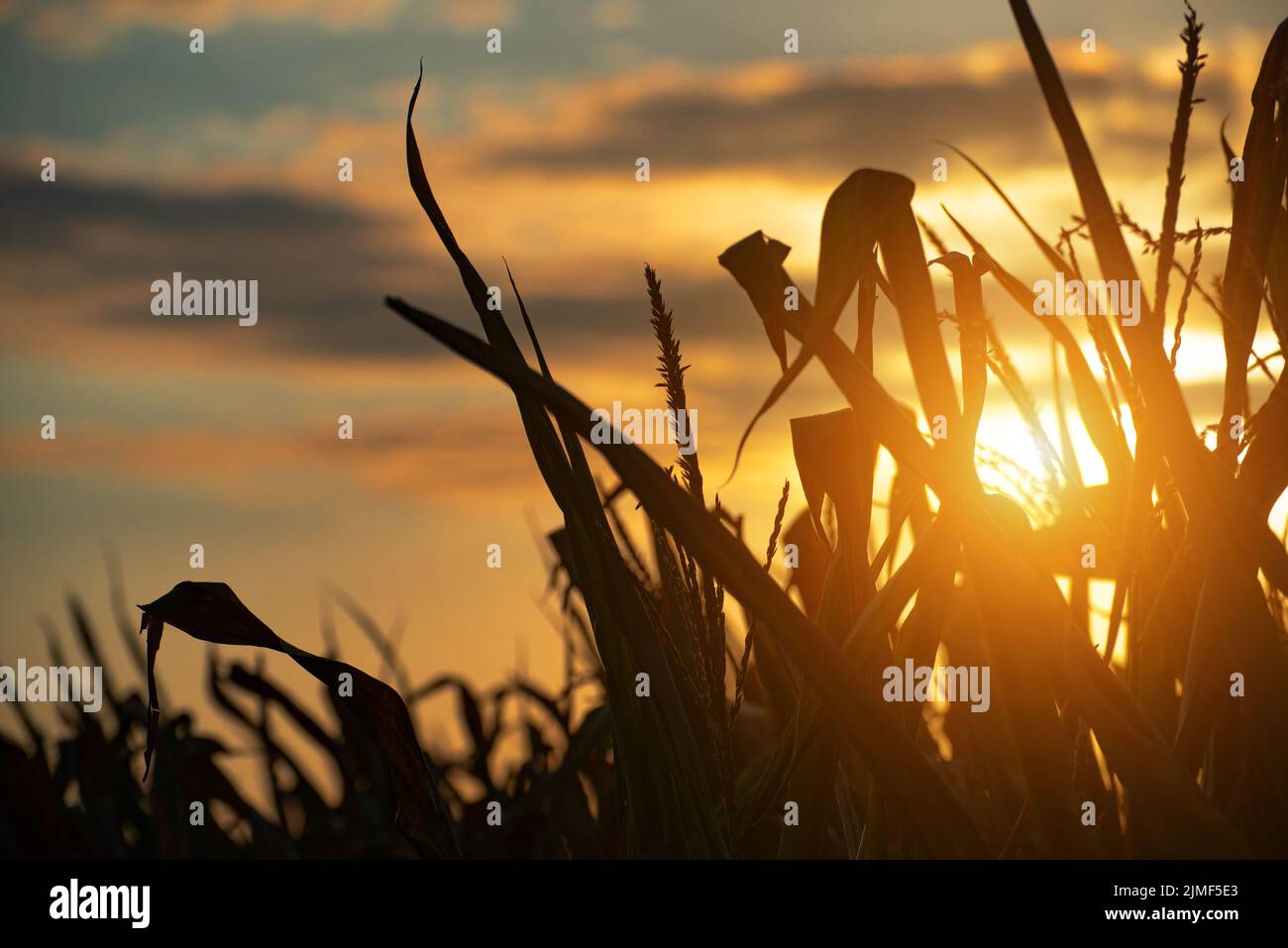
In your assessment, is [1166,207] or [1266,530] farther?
[1166,207]

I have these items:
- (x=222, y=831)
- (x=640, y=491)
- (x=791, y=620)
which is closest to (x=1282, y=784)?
(x=791, y=620)

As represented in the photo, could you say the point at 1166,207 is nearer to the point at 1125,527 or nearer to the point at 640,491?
the point at 1125,527

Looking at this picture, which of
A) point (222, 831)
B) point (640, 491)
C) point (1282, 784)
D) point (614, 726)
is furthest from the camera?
point (222, 831)

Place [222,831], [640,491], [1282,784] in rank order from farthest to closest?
[222,831], [1282,784], [640,491]

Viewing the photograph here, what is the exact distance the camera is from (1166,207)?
885mm

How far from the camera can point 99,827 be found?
2533 millimetres

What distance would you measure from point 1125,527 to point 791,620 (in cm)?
39
